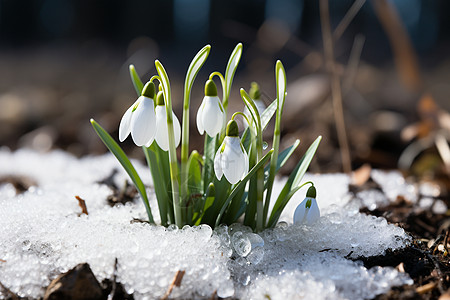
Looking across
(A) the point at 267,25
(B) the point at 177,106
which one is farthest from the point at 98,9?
(A) the point at 267,25

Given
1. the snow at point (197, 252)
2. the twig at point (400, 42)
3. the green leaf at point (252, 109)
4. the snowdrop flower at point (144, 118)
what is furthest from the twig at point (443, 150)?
the snowdrop flower at point (144, 118)

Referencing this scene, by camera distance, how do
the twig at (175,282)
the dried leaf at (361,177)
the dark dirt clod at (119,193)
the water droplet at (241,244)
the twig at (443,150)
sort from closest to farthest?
the twig at (175,282)
the water droplet at (241,244)
the dark dirt clod at (119,193)
the dried leaf at (361,177)
the twig at (443,150)

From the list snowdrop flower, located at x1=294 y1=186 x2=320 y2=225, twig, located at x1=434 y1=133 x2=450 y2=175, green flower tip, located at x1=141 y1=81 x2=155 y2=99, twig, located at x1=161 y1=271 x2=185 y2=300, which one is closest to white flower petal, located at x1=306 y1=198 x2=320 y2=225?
snowdrop flower, located at x1=294 y1=186 x2=320 y2=225

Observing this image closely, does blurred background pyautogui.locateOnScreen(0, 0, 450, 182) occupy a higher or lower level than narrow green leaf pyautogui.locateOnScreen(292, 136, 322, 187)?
lower

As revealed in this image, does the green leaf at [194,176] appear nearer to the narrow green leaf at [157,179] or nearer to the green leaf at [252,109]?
the narrow green leaf at [157,179]

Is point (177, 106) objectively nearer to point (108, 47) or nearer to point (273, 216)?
point (273, 216)

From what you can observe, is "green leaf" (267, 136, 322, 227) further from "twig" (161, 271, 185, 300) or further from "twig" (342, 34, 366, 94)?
"twig" (342, 34, 366, 94)
